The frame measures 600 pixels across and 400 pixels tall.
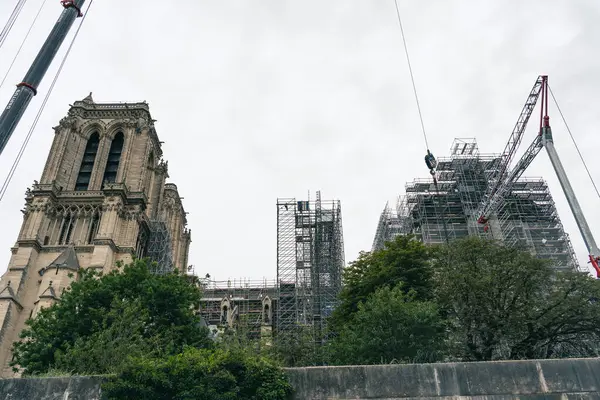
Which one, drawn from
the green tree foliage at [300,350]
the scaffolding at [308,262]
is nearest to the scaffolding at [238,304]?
the scaffolding at [308,262]

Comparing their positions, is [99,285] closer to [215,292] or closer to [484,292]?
[484,292]

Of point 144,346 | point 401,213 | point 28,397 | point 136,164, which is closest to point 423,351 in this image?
point 144,346

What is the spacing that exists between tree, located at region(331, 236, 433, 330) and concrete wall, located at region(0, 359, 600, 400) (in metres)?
14.3

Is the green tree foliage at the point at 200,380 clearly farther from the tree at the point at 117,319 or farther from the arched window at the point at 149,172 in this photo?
the arched window at the point at 149,172

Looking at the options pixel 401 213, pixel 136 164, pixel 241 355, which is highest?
pixel 136 164

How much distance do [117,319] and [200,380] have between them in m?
11.1

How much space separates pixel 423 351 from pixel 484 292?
514 cm

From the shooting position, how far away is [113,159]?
5409 centimetres

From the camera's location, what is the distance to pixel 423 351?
21.3 metres

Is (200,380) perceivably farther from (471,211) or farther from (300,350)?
(471,211)

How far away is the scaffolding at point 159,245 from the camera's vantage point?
5269cm

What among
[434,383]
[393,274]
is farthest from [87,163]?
[434,383]

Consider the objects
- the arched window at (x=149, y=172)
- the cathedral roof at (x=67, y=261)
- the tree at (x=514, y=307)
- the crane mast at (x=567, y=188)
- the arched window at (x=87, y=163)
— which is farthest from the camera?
the arched window at (x=149, y=172)

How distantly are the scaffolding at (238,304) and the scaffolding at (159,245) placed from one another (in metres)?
4.86
